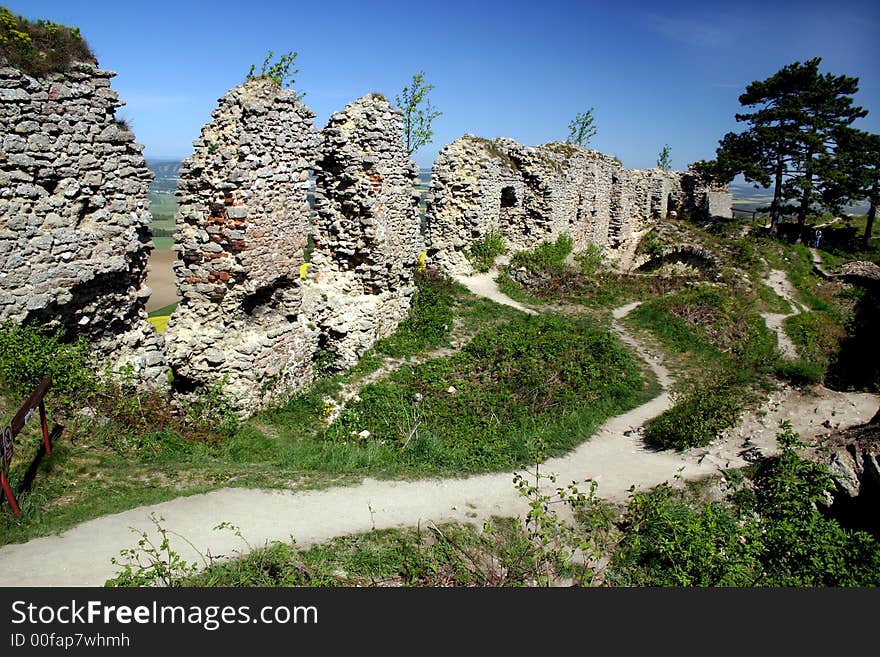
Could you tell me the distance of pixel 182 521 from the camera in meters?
5.40

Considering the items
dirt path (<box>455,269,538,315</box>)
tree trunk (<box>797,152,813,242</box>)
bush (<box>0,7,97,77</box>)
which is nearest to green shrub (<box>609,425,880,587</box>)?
bush (<box>0,7,97,77</box>)

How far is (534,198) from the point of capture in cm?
1927

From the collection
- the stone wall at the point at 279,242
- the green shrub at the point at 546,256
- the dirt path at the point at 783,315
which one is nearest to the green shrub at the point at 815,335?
the dirt path at the point at 783,315

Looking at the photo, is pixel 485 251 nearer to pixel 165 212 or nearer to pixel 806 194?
pixel 165 212

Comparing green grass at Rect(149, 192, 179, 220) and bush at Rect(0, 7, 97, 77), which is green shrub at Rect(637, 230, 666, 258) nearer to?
green grass at Rect(149, 192, 179, 220)

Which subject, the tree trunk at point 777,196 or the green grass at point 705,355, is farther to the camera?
the tree trunk at point 777,196

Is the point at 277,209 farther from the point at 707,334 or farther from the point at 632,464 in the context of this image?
the point at 707,334

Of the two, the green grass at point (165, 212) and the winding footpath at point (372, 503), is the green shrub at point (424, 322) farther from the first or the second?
the green grass at point (165, 212)

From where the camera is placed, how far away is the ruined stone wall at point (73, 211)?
6.04m

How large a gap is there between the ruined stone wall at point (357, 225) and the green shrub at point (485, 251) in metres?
5.34

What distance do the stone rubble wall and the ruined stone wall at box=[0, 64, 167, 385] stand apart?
9948 mm

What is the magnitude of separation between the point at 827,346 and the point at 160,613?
15278 millimetres

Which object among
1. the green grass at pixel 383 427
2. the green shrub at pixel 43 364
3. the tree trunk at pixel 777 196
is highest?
the tree trunk at pixel 777 196

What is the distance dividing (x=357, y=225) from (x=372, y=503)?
6.20 metres
